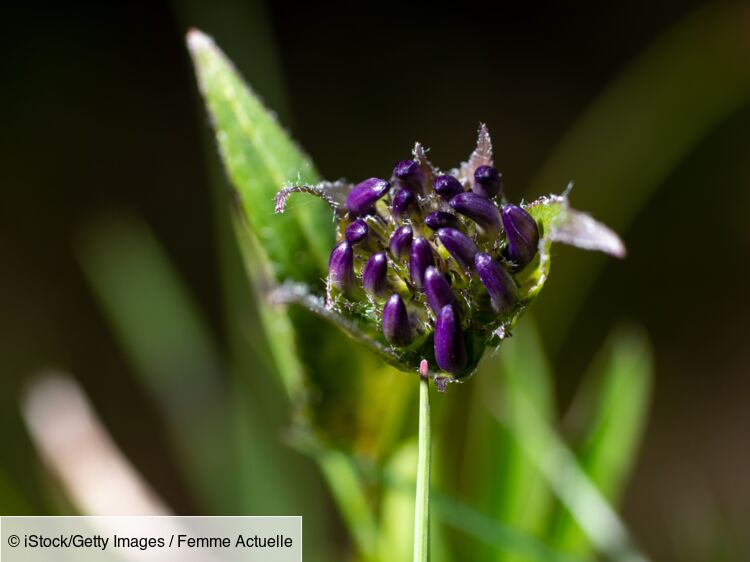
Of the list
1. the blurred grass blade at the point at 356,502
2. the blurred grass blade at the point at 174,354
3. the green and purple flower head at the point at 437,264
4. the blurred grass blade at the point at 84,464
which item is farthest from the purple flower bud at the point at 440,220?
the blurred grass blade at the point at 174,354

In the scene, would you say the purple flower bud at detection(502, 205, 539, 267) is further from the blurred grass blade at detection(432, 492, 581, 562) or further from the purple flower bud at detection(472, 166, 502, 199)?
the blurred grass blade at detection(432, 492, 581, 562)

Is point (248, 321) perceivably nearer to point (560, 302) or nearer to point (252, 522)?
point (252, 522)

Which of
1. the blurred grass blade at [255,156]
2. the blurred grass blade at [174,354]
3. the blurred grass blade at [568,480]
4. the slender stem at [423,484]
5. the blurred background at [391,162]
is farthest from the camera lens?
the blurred background at [391,162]

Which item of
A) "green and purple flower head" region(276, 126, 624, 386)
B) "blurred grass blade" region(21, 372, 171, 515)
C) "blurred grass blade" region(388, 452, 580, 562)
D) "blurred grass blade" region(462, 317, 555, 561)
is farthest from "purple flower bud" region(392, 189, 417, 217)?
"blurred grass blade" region(21, 372, 171, 515)

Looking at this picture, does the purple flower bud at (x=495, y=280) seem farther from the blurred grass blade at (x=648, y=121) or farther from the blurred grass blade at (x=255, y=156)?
the blurred grass blade at (x=648, y=121)

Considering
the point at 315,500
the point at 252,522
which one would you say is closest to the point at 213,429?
the point at 315,500

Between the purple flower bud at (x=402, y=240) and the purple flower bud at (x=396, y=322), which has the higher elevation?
the purple flower bud at (x=402, y=240)

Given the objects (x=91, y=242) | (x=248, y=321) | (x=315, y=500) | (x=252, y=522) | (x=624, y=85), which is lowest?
(x=252, y=522)
